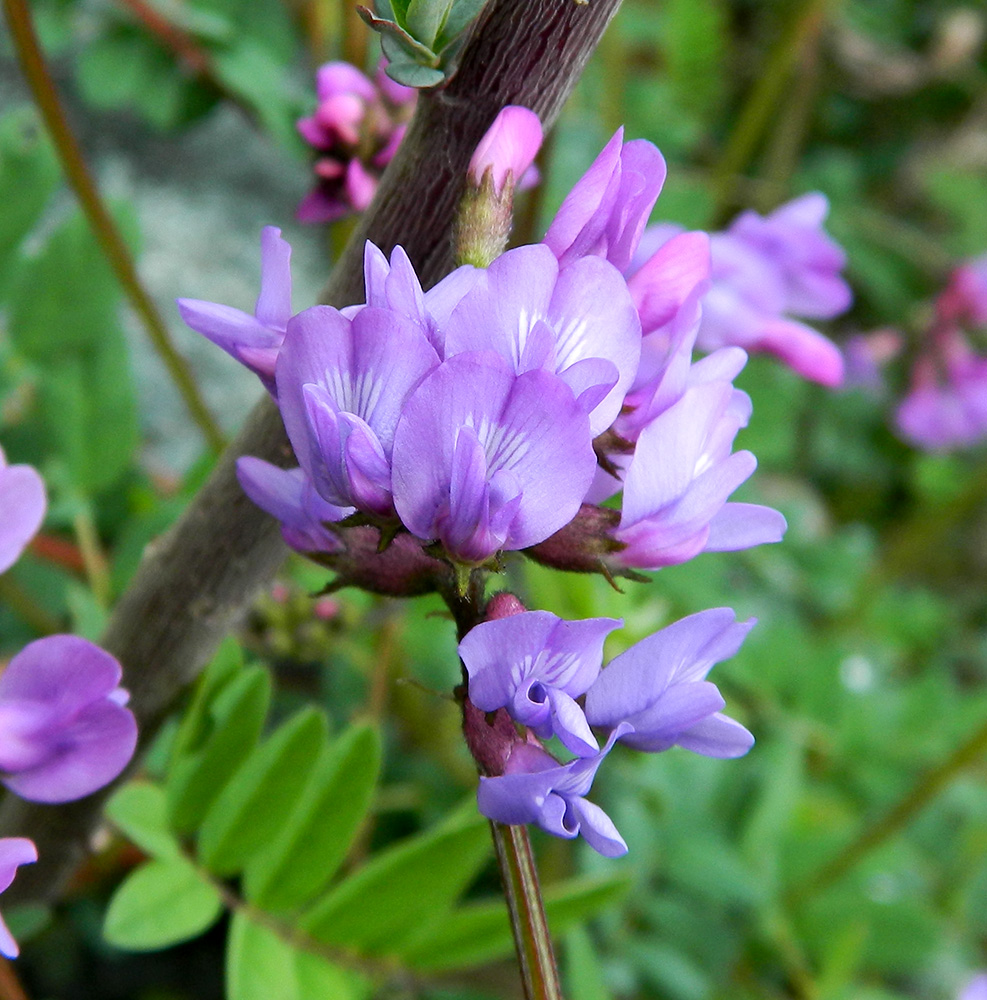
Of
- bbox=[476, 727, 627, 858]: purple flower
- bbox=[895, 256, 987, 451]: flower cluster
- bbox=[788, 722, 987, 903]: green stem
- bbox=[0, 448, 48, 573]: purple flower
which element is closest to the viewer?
bbox=[476, 727, 627, 858]: purple flower

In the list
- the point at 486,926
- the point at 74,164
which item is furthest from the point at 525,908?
the point at 74,164

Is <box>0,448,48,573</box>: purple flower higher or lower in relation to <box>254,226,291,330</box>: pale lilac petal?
lower

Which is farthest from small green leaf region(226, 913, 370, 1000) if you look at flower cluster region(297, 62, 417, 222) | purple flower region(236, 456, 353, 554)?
flower cluster region(297, 62, 417, 222)

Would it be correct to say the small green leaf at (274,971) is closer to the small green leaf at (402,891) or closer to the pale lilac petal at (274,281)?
the small green leaf at (402,891)

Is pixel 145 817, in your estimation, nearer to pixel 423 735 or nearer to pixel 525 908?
pixel 525 908

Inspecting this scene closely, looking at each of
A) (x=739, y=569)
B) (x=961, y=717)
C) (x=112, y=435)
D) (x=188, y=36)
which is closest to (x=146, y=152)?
(x=188, y=36)

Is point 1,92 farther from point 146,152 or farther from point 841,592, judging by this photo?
point 841,592

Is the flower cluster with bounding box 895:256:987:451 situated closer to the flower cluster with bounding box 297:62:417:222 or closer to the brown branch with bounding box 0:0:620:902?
the flower cluster with bounding box 297:62:417:222
